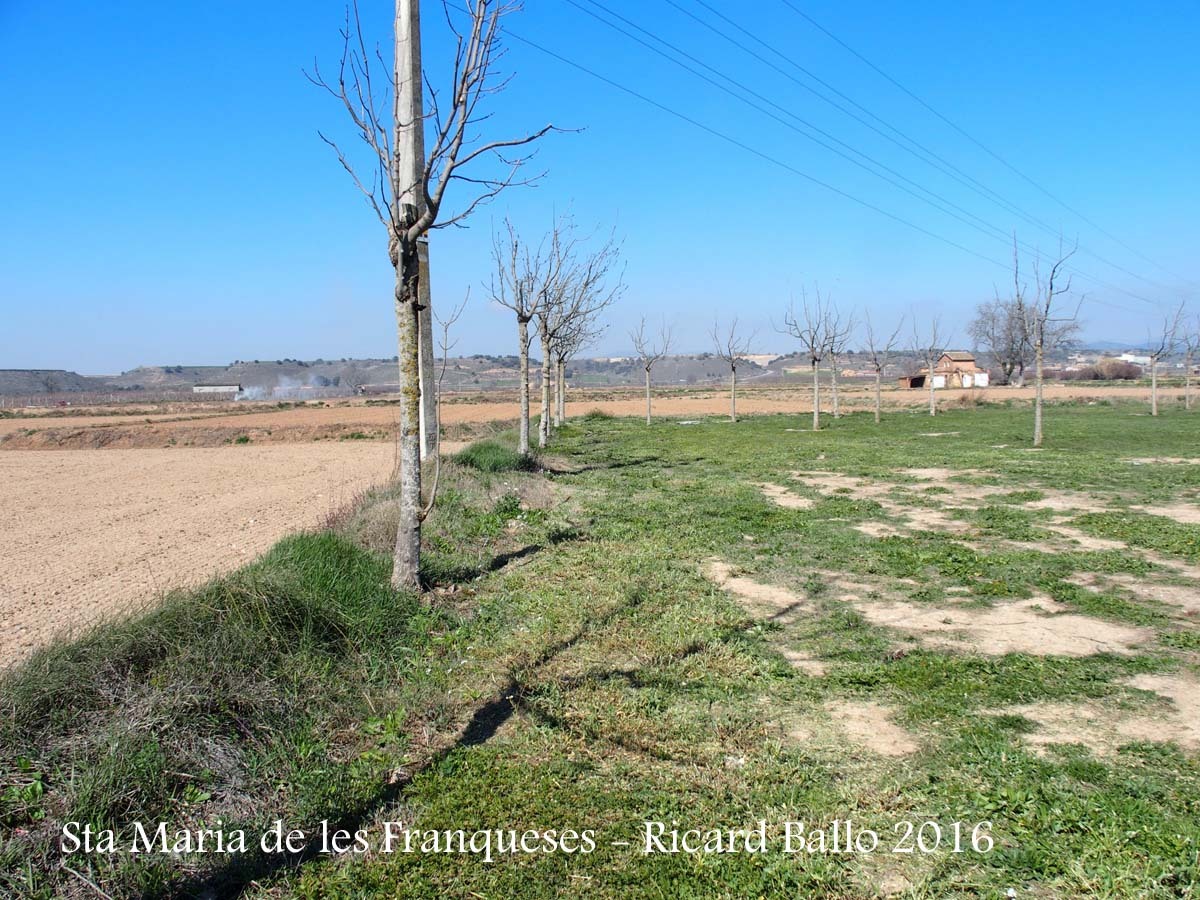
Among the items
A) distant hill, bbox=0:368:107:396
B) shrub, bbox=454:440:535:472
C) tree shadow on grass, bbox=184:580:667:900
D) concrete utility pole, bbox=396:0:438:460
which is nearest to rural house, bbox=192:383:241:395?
distant hill, bbox=0:368:107:396

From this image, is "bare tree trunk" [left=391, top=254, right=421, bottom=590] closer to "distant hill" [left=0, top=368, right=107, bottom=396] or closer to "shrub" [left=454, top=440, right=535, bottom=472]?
"shrub" [left=454, top=440, right=535, bottom=472]

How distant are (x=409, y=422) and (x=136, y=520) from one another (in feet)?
36.5

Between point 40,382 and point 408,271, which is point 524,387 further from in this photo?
point 40,382

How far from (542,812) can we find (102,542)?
1170cm

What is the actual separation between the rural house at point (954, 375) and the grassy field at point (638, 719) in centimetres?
7322

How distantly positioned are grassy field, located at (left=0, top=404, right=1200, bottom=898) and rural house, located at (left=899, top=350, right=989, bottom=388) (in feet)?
240

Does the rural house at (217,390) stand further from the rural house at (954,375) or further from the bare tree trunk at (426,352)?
the bare tree trunk at (426,352)

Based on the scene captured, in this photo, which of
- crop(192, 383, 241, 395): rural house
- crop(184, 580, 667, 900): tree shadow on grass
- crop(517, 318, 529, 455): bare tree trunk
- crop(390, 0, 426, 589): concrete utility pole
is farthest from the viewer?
crop(192, 383, 241, 395): rural house

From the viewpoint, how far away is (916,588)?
720cm

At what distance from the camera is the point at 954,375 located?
253ft

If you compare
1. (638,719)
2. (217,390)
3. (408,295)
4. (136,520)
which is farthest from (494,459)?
(217,390)

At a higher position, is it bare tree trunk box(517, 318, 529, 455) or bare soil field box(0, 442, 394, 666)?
bare tree trunk box(517, 318, 529, 455)

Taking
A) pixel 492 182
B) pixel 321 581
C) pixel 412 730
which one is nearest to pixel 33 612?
pixel 321 581

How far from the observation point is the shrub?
1347 centimetres
